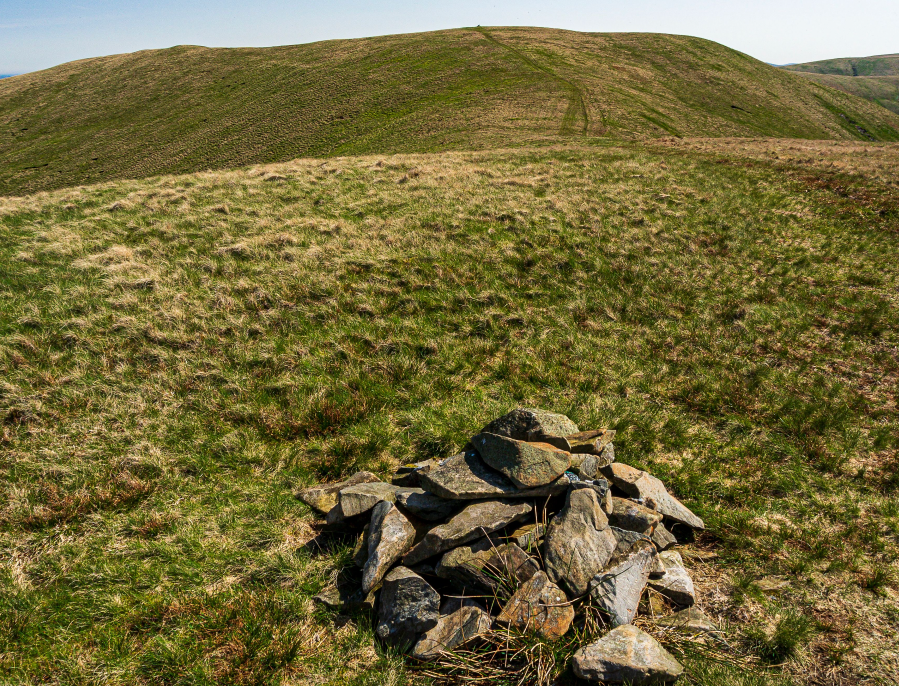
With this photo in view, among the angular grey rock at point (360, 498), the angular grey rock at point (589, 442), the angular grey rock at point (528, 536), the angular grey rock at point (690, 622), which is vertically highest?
the angular grey rock at point (589, 442)

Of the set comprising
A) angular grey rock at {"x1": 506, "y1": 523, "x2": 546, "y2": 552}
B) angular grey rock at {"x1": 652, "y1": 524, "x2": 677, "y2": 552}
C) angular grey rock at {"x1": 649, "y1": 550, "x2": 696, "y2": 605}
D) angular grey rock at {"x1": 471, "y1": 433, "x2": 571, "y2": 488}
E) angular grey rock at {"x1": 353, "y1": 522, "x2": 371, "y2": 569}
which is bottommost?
angular grey rock at {"x1": 649, "y1": 550, "x2": 696, "y2": 605}

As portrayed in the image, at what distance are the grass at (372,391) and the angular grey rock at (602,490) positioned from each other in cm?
128

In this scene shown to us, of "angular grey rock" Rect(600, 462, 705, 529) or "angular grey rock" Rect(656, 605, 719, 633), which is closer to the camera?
"angular grey rock" Rect(656, 605, 719, 633)

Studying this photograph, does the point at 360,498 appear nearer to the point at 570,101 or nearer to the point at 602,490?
the point at 602,490

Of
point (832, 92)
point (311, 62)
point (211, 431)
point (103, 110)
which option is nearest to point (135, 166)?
point (103, 110)

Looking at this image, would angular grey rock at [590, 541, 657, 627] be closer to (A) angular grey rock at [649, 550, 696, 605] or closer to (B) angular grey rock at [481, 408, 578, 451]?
(A) angular grey rock at [649, 550, 696, 605]

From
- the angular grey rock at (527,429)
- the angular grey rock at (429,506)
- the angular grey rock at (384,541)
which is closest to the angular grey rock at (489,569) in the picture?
the angular grey rock at (384,541)

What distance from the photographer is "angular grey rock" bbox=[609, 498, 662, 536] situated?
5.00 metres

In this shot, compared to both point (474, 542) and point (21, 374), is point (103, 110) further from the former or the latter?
point (474, 542)

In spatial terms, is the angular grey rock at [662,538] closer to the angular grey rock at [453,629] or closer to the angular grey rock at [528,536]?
the angular grey rock at [528,536]

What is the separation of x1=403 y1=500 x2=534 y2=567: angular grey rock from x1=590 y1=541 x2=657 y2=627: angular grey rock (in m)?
0.99

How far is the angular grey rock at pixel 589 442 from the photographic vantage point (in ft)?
19.8

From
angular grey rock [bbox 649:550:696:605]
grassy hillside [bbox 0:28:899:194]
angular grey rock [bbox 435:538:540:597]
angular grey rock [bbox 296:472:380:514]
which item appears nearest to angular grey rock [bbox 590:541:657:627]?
angular grey rock [bbox 649:550:696:605]

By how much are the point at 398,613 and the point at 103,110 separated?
9584 centimetres
